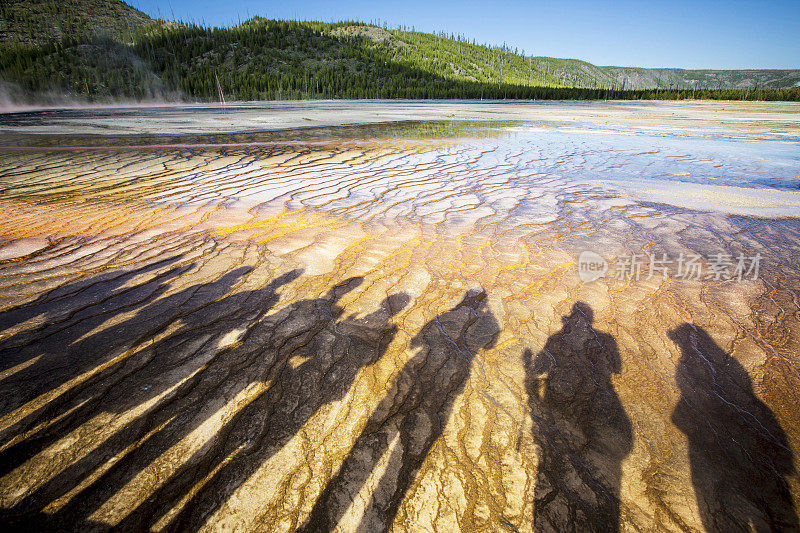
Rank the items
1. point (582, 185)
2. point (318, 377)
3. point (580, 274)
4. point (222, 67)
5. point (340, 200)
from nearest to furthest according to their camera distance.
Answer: point (318, 377), point (580, 274), point (340, 200), point (582, 185), point (222, 67)

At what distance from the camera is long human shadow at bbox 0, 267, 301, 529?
101 cm

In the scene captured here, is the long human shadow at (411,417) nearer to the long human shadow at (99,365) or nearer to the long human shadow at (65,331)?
the long human shadow at (99,365)

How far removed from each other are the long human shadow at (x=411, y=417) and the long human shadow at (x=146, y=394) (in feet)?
1.89

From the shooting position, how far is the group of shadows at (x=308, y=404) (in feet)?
3.31

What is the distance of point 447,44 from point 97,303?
99.8 metres

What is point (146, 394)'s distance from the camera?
1.34 meters

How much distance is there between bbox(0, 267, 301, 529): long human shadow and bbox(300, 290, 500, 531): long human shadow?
0.58 metres

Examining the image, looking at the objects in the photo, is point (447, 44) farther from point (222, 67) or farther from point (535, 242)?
point (535, 242)

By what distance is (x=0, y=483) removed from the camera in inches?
40.5

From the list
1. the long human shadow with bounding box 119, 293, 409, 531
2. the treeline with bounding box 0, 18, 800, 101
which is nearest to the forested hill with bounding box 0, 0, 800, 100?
the treeline with bounding box 0, 18, 800, 101

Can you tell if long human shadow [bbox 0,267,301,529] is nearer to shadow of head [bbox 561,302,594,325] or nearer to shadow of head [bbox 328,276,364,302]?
shadow of head [bbox 328,276,364,302]

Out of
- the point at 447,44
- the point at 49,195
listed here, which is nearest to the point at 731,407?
the point at 49,195

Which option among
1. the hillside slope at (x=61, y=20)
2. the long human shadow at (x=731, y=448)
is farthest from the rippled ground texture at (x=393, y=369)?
the hillside slope at (x=61, y=20)

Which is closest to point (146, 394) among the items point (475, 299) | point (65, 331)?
point (65, 331)
